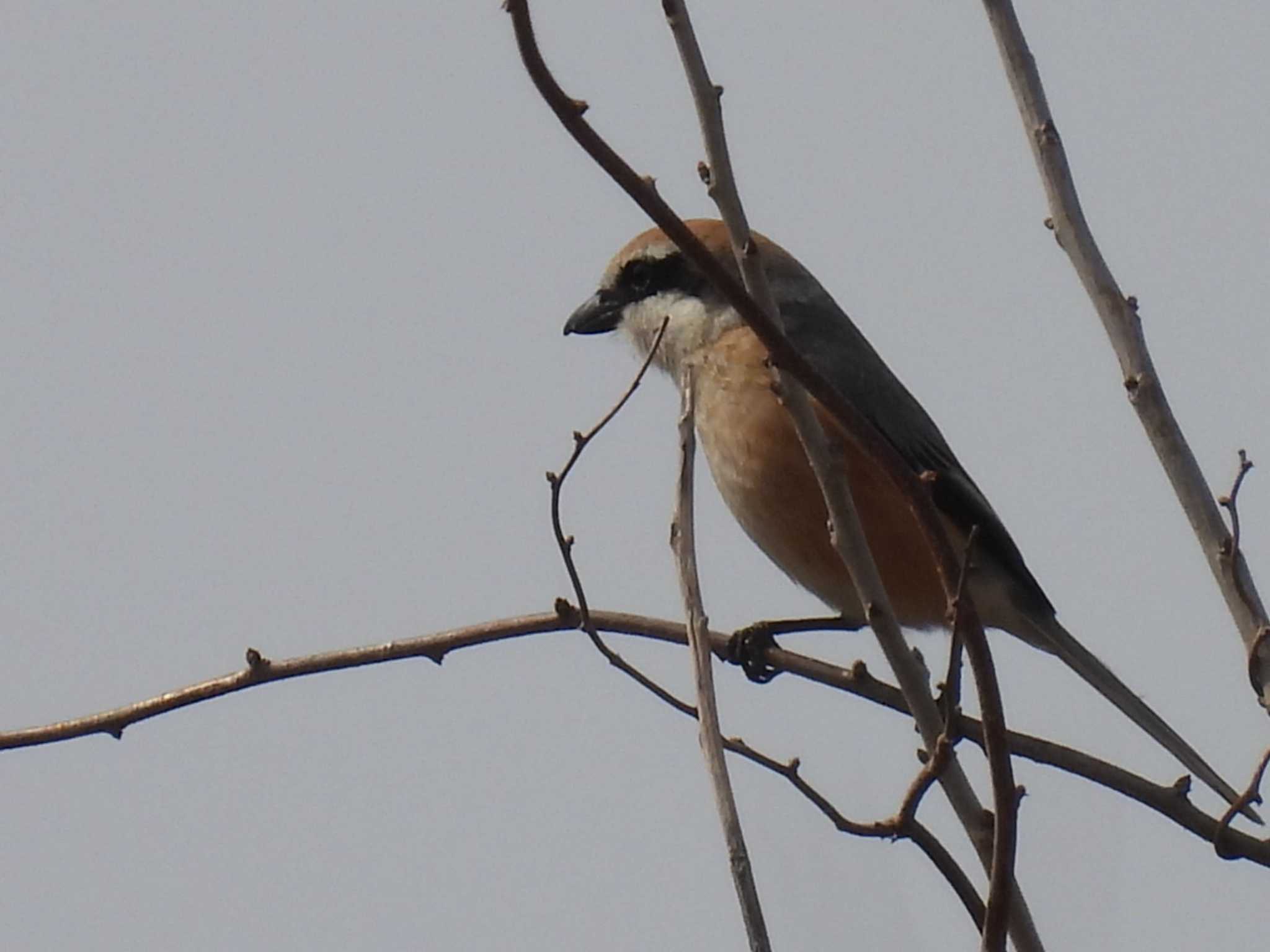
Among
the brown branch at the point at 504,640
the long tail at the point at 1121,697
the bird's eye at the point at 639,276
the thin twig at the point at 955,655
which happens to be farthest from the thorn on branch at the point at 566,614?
the bird's eye at the point at 639,276

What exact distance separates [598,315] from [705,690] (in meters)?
3.27

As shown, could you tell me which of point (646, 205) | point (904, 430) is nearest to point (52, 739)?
point (646, 205)

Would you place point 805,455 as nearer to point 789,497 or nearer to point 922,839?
point 789,497

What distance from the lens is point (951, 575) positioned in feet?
6.91

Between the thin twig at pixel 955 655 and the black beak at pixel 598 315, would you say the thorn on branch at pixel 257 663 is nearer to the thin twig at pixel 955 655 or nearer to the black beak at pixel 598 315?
the thin twig at pixel 955 655

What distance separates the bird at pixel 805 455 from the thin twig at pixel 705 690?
5.45ft

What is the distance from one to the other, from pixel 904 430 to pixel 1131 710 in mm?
909

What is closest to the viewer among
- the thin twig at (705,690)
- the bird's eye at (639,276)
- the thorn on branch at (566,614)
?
the thin twig at (705,690)

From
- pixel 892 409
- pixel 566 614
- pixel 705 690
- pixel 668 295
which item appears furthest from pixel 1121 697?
pixel 705 690

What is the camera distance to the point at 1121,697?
4449mm

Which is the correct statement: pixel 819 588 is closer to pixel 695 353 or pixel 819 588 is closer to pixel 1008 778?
pixel 695 353

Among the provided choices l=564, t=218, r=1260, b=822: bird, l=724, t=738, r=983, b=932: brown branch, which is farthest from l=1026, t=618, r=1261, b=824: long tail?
l=724, t=738, r=983, b=932: brown branch

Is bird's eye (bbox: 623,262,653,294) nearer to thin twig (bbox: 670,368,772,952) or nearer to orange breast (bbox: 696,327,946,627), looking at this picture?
orange breast (bbox: 696,327,946,627)

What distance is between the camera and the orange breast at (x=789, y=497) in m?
4.26
